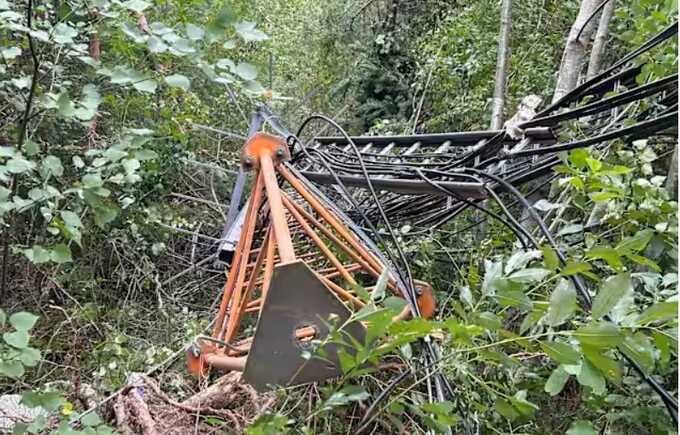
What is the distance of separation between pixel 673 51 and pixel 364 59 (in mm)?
4434

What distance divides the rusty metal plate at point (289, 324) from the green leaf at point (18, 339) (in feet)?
1.40

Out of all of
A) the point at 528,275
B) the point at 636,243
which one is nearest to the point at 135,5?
the point at 528,275

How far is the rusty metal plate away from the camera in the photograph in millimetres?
1125

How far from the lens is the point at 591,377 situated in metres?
0.79

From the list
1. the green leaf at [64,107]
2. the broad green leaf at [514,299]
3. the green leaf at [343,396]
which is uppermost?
the green leaf at [64,107]

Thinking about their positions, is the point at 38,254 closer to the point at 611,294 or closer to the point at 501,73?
the point at 611,294

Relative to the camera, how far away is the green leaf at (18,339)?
0.86 metres

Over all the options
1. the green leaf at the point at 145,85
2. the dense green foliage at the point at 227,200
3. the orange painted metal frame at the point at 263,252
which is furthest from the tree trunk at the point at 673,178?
the green leaf at the point at 145,85

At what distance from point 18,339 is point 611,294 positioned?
0.87 meters

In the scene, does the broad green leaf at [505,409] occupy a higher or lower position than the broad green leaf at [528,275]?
lower

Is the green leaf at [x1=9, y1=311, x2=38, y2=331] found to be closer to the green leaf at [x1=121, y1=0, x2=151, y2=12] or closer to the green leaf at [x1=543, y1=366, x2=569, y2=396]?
the green leaf at [x1=121, y1=0, x2=151, y2=12]

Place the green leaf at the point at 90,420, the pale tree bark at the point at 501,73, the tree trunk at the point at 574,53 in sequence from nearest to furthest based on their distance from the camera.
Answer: the green leaf at the point at 90,420, the tree trunk at the point at 574,53, the pale tree bark at the point at 501,73

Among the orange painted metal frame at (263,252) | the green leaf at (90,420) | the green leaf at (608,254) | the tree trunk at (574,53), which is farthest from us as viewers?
the tree trunk at (574,53)

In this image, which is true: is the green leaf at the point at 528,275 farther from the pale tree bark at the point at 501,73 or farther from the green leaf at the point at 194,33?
the pale tree bark at the point at 501,73
